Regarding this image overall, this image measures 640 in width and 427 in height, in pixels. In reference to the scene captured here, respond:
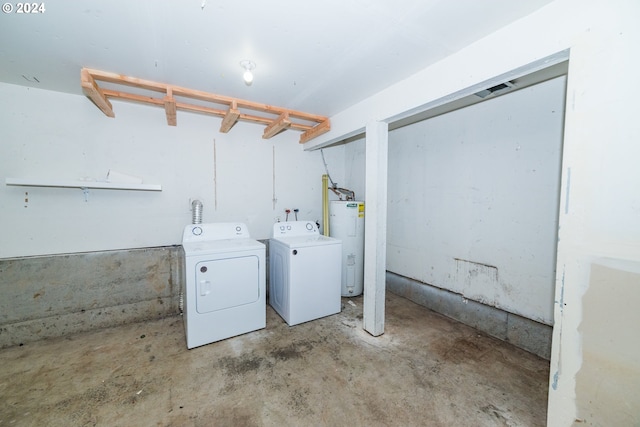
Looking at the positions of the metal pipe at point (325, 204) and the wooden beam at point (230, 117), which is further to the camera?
the metal pipe at point (325, 204)

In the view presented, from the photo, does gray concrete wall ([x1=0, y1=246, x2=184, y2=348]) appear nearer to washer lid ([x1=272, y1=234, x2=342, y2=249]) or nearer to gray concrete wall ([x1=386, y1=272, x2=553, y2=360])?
washer lid ([x1=272, y1=234, x2=342, y2=249])

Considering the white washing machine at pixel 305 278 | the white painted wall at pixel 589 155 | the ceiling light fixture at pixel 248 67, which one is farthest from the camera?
the white washing machine at pixel 305 278

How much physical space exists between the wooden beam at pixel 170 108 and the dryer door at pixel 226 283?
58.6 inches

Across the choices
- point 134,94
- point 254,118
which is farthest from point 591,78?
point 134,94

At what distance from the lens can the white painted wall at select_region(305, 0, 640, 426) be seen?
3.42ft

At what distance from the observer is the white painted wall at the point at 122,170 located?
2371mm

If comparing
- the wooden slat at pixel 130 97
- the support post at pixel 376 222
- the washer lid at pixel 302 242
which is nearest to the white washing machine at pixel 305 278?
the washer lid at pixel 302 242

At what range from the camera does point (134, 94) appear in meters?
2.47

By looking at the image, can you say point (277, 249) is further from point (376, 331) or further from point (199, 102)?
point (199, 102)

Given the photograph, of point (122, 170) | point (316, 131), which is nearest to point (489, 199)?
point (316, 131)

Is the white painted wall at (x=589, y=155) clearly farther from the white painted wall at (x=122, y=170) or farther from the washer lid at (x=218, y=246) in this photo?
the white painted wall at (x=122, y=170)

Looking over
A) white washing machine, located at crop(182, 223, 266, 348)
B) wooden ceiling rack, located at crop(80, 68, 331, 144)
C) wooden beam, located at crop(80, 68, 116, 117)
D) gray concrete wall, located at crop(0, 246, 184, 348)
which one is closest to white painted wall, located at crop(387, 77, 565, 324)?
wooden ceiling rack, located at crop(80, 68, 331, 144)

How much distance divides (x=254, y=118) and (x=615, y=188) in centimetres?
298

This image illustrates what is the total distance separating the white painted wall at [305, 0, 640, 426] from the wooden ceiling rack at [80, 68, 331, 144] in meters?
2.07
